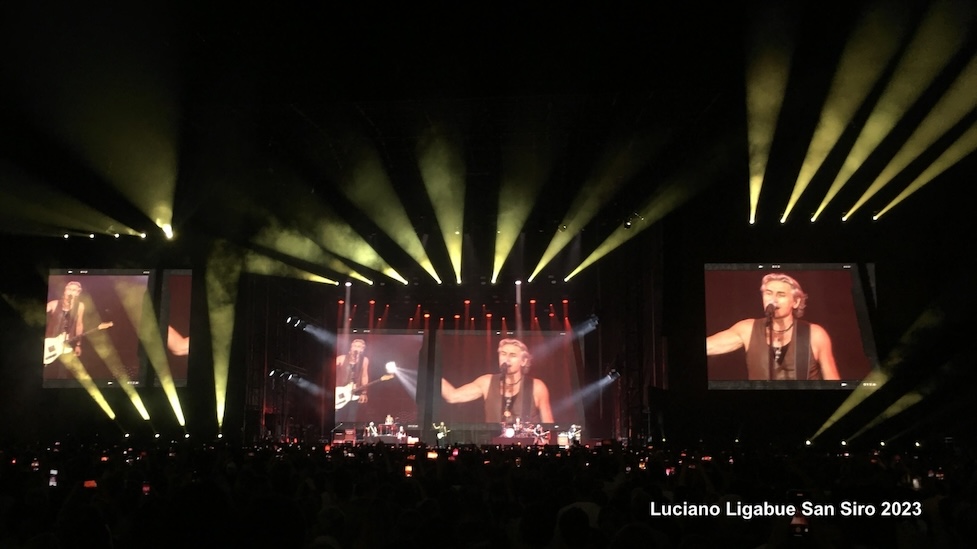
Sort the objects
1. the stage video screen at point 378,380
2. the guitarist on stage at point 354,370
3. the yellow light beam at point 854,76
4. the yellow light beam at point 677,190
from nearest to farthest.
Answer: the yellow light beam at point 854,76
the yellow light beam at point 677,190
the stage video screen at point 378,380
the guitarist on stage at point 354,370

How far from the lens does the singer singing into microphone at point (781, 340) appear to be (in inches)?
777

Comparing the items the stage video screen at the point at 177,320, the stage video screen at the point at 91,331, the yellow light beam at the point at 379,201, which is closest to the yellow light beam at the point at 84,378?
the stage video screen at the point at 91,331

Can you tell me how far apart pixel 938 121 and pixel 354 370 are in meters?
16.8

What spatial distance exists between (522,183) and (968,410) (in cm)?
1073

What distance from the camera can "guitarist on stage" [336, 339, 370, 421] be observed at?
2647cm

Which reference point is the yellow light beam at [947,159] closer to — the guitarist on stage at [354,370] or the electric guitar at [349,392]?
the electric guitar at [349,392]

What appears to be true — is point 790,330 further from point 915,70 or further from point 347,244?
point 347,244

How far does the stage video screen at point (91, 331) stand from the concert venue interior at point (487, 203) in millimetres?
66

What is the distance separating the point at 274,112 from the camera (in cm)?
1816

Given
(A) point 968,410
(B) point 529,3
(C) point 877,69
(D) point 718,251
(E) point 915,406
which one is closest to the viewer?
(B) point 529,3

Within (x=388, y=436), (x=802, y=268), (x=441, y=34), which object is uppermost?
(x=441, y=34)

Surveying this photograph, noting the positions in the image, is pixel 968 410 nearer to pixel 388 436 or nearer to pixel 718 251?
pixel 718 251

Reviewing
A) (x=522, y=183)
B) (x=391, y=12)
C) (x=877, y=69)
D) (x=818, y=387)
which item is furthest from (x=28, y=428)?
(x=877, y=69)

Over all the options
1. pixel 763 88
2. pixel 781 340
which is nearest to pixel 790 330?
pixel 781 340
